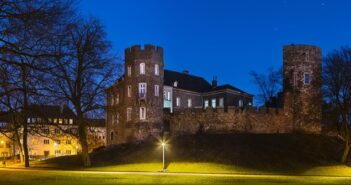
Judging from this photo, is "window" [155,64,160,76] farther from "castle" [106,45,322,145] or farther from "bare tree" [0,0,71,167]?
"bare tree" [0,0,71,167]

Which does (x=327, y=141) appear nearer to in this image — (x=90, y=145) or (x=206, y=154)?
(x=206, y=154)

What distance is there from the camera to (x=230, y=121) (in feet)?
175

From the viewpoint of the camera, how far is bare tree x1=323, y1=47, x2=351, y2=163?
45.2 meters

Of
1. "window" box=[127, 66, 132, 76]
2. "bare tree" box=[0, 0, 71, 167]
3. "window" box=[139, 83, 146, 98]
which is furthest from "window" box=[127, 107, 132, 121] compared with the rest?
"bare tree" box=[0, 0, 71, 167]

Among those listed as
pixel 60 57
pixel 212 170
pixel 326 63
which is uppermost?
pixel 326 63

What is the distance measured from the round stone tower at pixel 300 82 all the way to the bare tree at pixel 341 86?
301 inches

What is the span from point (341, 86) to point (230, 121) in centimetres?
1326

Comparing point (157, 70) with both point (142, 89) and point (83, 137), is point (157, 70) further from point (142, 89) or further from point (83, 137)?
point (83, 137)

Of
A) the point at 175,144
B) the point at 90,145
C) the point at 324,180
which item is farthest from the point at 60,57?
the point at 90,145

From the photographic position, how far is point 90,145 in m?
68.9

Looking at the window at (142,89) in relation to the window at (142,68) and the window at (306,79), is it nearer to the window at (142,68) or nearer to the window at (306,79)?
the window at (142,68)

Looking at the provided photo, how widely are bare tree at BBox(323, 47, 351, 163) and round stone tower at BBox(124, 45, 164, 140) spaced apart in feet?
66.1

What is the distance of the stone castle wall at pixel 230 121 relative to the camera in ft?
175

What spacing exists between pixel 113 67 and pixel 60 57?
24.0 metres
